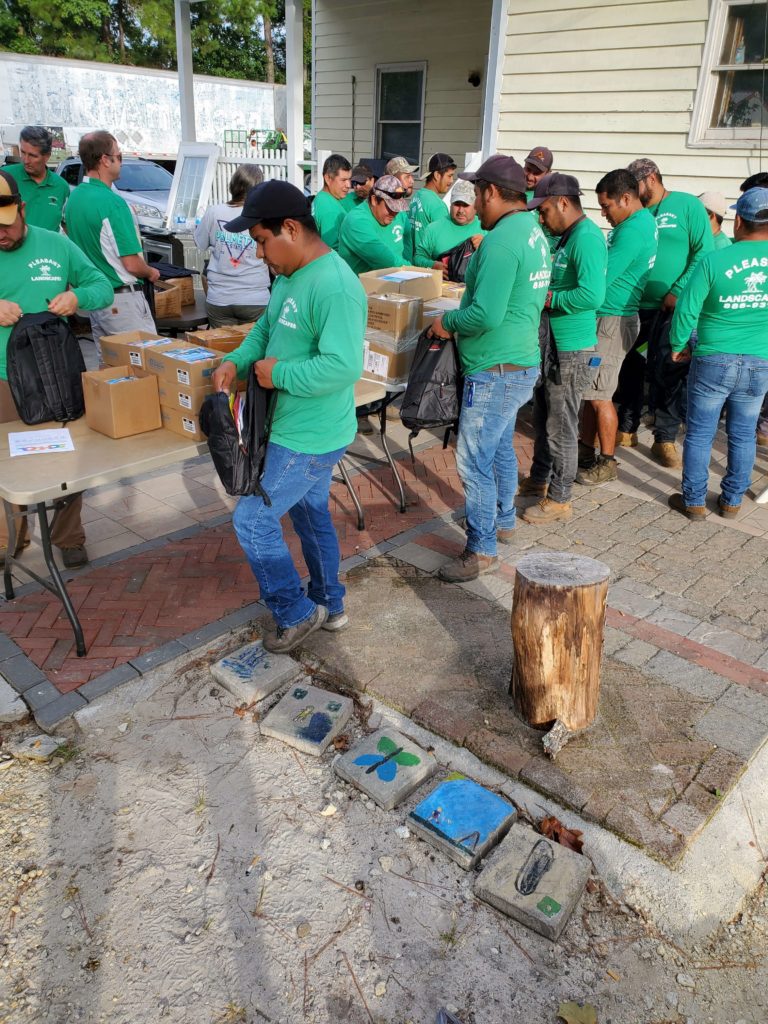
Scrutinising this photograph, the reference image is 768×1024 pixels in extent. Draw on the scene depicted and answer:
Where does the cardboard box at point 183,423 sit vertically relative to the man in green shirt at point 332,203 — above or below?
below

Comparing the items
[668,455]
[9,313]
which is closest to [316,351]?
[9,313]

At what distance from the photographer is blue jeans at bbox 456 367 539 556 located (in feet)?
13.3

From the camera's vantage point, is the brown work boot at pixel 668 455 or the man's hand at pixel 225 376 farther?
the brown work boot at pixel 668 455

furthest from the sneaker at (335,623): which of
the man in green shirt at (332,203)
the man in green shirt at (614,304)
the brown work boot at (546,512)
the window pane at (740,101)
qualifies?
the window pane at (740,101)

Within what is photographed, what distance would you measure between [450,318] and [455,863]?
268cm

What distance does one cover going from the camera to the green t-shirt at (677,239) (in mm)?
5828

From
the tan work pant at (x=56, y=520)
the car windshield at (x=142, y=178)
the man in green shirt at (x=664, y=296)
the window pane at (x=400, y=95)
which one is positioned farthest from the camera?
the car windshield at (x=142, y=178)

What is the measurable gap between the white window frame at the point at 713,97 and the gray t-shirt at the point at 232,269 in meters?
4.30

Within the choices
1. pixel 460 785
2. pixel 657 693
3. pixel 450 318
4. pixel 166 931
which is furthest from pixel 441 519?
pixel 166 931

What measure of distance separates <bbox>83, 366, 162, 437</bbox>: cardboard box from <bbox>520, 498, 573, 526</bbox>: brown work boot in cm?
257

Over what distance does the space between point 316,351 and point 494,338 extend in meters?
1.27

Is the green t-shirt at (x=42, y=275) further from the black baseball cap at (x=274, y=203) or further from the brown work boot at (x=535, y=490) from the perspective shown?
the brown work boot at (x=535, y=490)

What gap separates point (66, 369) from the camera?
146 inches

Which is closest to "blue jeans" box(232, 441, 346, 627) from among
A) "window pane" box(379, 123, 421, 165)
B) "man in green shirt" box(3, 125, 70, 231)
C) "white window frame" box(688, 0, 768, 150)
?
"man in green shirt" box(3, 125, 70, 231)
